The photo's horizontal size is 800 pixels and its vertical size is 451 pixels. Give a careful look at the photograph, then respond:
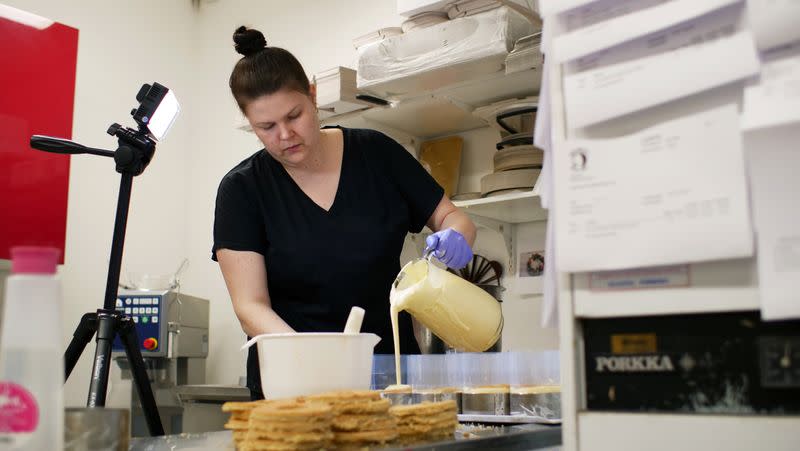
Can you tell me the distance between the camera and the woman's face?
1.70 m

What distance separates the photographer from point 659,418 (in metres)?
0.66

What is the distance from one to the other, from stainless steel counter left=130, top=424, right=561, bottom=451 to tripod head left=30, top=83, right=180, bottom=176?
3.02ft

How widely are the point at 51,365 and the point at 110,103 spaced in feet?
9.83

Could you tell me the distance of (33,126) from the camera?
2742 mm

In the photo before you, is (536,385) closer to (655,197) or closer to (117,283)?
(655,197)

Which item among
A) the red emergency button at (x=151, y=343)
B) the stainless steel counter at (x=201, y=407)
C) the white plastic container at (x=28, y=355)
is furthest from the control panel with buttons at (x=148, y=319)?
the white plastic container at (x=28, y=355)

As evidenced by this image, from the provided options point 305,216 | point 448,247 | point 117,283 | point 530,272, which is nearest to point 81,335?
point 117,283

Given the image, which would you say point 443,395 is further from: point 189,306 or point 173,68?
point 173,68

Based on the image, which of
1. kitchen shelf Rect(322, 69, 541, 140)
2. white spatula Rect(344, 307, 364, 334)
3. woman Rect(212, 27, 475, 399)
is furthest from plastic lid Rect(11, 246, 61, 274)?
kitchen shelf Rect(322, 69, 541, 140)

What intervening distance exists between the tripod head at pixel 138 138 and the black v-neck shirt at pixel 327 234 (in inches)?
9.7

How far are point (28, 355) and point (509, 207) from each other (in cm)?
192

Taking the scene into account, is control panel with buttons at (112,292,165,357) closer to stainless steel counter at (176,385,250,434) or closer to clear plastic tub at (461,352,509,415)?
stainless steel counter at (176,385,250,434)

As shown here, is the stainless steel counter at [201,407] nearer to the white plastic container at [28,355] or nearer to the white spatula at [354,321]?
the white spatula at [354,321]

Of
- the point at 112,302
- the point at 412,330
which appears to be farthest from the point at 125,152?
the point at 412,330
